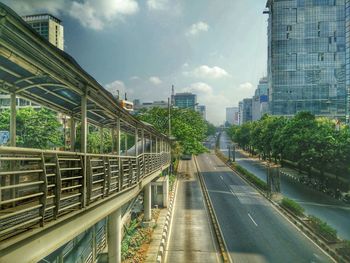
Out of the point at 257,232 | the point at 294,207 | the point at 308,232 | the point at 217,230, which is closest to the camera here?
the point at 308,232

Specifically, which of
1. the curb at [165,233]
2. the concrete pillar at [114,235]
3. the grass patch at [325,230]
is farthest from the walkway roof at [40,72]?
the grass patch at [325,230]

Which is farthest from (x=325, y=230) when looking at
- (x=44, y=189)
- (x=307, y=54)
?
(x=307, y=54)

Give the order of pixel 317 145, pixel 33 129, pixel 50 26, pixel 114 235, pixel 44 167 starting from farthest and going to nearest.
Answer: pixel 50 26 → pixel 33 129 → pixel 317 145 → pixel 114 235 → pixel 44 167

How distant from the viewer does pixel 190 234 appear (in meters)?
24.3

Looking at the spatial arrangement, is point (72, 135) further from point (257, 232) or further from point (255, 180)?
point (255, 180)

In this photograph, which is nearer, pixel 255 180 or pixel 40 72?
pixel 40 72

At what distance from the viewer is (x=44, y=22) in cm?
16212

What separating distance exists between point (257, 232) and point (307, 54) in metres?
124

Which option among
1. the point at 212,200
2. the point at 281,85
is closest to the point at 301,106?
the point at 281,85

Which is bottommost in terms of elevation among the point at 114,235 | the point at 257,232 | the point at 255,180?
the point at 257,232

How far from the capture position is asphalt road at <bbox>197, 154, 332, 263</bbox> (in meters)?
19.9

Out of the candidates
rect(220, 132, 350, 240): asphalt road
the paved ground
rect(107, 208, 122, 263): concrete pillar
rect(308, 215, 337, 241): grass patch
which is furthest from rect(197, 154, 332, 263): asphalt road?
rect(107, 208, 122, 263): concrete pillar

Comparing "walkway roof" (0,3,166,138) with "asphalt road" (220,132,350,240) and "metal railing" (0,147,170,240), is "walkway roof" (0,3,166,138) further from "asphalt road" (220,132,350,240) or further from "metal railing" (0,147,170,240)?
"asphalt road" (220,132,350,240)

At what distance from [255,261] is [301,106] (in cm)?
12511
